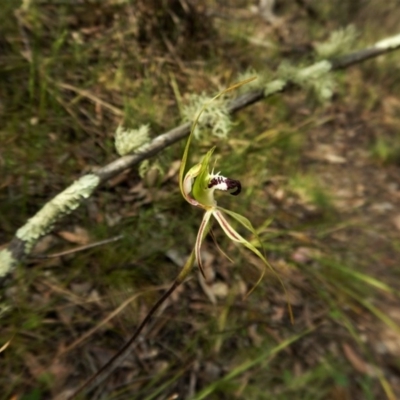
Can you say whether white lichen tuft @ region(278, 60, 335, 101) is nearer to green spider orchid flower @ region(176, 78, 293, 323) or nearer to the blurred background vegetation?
the blurred background vegetation

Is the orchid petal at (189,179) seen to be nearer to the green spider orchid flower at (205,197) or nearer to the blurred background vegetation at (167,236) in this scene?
the green spider orchid flower at (205,197)

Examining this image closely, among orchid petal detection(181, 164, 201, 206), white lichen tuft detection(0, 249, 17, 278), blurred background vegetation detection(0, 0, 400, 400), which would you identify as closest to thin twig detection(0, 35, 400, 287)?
white lichen tuft detection(0, 249, 17, 278)

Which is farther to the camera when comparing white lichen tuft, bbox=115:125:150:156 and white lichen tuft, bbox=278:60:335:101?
white lichen tuft, bbox=278:60:335:101

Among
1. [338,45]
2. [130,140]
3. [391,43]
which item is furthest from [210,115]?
[391,43]

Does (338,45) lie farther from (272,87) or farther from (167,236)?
(167,236)

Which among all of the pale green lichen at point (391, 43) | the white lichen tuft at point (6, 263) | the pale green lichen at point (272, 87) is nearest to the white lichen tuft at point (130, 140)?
the white lichen tuft at point (6, 263)
